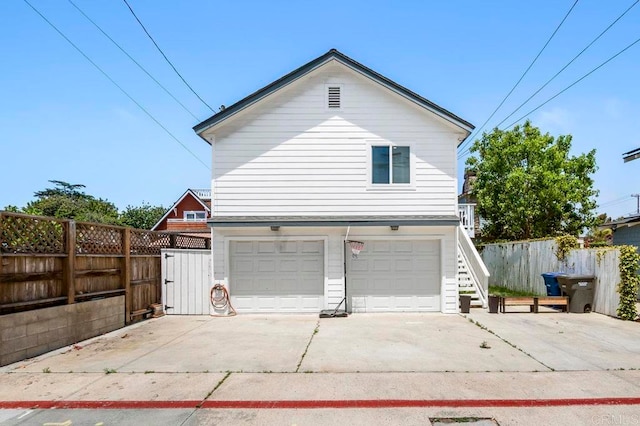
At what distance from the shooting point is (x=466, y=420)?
5.01m

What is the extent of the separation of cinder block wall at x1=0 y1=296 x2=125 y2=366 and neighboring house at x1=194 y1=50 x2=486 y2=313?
11.1 ft

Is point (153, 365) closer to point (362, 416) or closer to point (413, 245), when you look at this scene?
point (362, 416)

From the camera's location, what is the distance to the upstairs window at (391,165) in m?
12.8

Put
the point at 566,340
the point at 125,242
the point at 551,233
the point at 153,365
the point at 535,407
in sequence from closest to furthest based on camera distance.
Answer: the point at 535,407, the point at 153,365, the point at 566,340, the point at 125,242, the point at 551,233

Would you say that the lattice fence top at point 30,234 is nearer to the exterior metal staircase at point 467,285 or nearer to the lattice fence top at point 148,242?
the lattice fence top at point 148,242

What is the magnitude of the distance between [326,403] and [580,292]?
10.3 m

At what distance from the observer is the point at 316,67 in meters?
12.7

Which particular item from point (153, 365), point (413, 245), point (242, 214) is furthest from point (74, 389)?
point (413, 245)

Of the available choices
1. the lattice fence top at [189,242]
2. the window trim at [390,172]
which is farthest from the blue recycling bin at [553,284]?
the lattice fence top at [189,242]

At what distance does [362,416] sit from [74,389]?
4.08 meters

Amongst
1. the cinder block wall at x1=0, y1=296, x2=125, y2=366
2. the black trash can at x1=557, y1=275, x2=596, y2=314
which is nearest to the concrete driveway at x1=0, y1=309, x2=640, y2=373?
the cinder block wall at x1=0, y1=296, x2=125, y2=366

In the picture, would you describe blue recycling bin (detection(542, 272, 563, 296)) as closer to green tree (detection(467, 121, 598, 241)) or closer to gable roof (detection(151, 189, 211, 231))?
green tree (detection(467, 121, 598, 241))

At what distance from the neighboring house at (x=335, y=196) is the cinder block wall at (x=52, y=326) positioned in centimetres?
338

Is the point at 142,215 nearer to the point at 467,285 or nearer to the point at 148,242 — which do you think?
the point at 148,242
